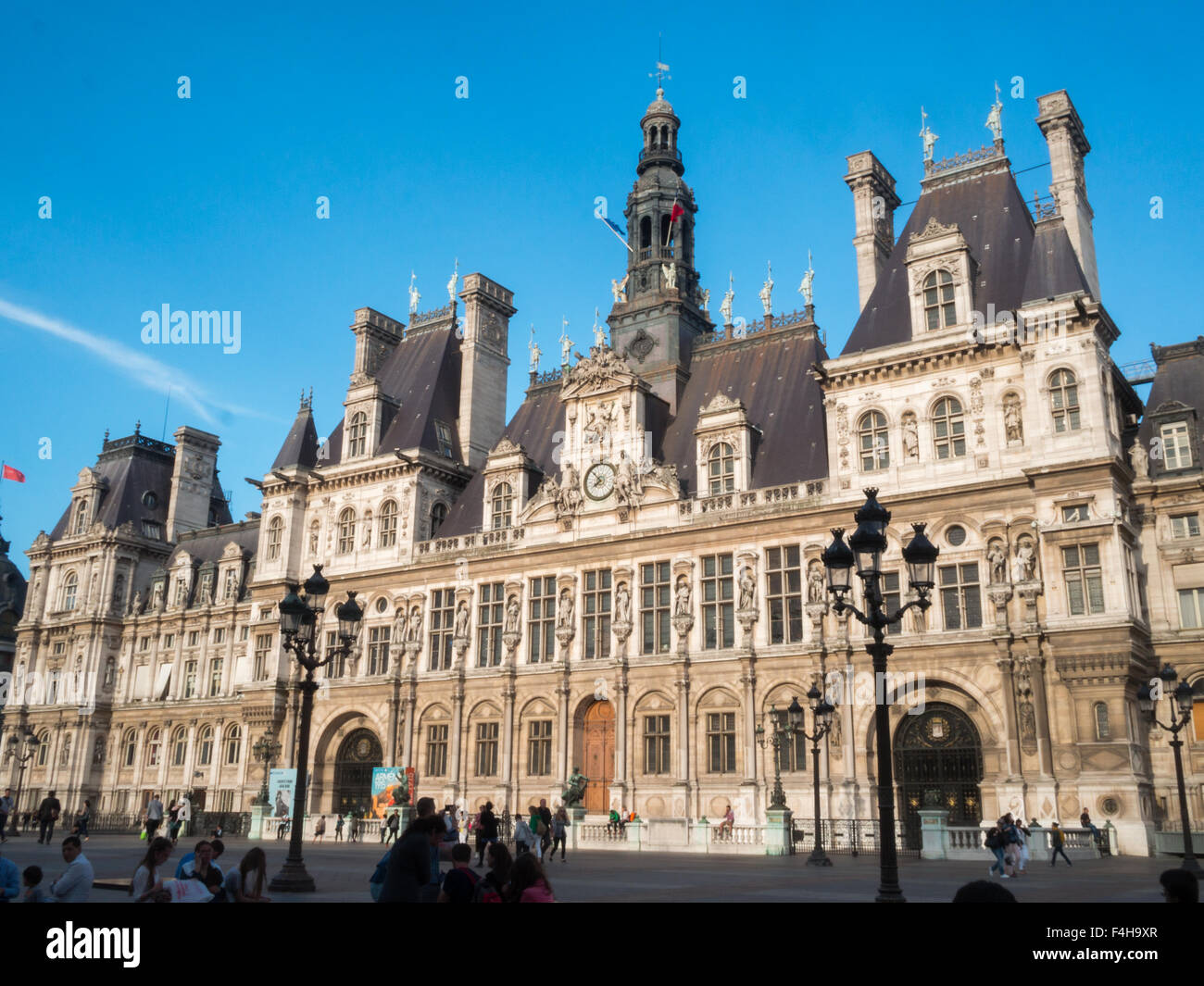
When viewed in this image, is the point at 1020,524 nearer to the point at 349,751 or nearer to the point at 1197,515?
the point at 1197,515

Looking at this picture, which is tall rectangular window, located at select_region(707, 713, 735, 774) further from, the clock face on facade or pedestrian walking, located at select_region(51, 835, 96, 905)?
pedestrian walking, located at select_region(51, 835, 96, 905)

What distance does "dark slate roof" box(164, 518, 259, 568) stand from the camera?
64625 mm

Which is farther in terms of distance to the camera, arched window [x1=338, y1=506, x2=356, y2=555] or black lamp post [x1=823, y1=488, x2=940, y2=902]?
arched window [x1=338, y1=506, x2=356, y2=555]

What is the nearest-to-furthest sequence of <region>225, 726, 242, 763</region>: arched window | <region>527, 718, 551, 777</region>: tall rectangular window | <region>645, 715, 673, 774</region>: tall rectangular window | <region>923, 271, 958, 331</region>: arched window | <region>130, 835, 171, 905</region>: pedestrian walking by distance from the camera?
<region>130, 835, 171, 905</region>: pedestrian walking → <region>923, 271, 958, 331</region>: arched window → <region>645, 715, 673, 774</region>: tall rectangular window → <region>527, 718, 551, 777</region>: tall rectangular window → <region>225, 726, 242, 763</region>: arched window

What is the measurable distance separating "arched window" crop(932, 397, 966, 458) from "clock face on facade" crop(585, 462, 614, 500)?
13.2m

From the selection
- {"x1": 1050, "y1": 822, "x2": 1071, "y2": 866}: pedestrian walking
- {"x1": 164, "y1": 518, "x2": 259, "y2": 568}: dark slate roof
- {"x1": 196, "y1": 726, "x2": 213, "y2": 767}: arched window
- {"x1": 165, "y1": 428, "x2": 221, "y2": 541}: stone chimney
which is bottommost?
{"x1": 1050, "y1": 822, "x2": 1071, "y2": 866}: pedestrian walking

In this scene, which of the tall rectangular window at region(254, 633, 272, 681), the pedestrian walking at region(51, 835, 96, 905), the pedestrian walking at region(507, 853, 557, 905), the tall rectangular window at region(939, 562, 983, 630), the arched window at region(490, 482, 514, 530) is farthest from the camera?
the tall rectangular window at region(254, 633, 272, 681)

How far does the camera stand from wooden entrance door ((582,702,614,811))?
41.6m

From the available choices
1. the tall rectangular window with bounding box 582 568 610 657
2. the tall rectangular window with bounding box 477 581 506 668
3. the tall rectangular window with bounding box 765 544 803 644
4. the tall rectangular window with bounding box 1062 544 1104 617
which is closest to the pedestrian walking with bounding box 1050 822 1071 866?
the tall rectangular window with bounding box 1062 544 1104 617

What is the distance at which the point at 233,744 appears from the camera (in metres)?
59.1

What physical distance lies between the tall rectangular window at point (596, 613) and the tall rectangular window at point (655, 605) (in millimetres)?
1576

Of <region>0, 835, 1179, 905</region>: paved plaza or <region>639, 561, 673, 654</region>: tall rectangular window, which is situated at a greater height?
<region>639, 561, 673, 654</region>: tall rectangular window

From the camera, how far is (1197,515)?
3569cm
